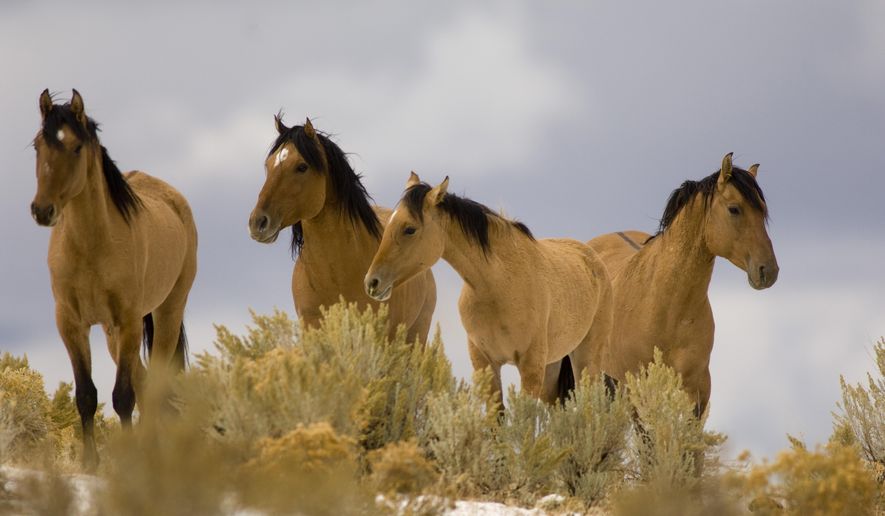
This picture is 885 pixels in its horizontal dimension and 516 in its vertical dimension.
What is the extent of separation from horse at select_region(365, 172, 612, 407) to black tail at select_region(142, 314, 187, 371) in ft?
9.40

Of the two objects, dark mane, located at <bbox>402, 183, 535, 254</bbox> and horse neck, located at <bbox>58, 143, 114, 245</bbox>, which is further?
dark mane, located at <bbox>402, 183, 535, 254</bbox>

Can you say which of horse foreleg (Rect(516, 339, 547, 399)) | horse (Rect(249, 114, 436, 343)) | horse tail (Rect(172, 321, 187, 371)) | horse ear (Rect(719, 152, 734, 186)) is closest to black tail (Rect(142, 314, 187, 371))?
horse tail (Rect(172, 321, 187, 371))

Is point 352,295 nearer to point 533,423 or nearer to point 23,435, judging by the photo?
point 533,423

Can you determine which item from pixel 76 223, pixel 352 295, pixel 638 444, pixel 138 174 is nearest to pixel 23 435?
pixel 138 174

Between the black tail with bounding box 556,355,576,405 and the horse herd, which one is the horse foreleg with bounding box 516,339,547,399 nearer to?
the horse herd

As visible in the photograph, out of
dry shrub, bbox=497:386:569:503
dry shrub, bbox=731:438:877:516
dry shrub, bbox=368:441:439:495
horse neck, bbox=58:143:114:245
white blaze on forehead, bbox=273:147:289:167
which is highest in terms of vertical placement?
white blaze on forehead, bbox=273:147:289:167

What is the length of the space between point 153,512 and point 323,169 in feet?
15.4

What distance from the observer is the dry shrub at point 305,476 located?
489 cm

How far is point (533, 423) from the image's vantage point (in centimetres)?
802

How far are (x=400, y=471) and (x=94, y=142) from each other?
4.06m

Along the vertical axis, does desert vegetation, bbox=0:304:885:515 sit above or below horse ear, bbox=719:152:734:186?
below

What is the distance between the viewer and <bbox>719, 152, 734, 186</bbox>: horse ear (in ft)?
30.4

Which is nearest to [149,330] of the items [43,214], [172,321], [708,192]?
[172,321]

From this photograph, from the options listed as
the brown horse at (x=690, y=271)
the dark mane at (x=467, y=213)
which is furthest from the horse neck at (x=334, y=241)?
the brown horse at (x=690, y=271)
